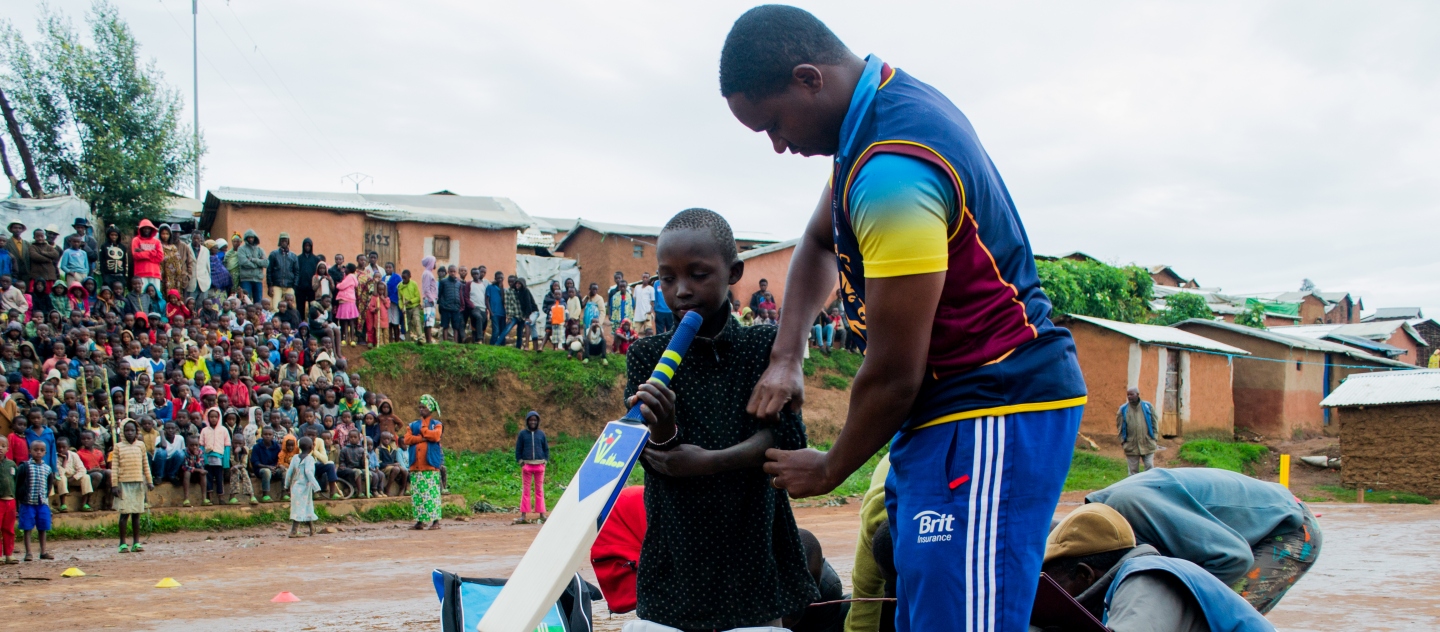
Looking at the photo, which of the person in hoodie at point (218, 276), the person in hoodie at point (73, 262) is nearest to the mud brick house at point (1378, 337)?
the person in hoodie at point (218, 276)

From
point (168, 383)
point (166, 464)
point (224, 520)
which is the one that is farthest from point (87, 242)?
point (224, 520)

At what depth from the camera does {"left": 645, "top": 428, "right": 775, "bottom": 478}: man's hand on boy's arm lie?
8.18 ft

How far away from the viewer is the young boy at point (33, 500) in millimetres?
11234

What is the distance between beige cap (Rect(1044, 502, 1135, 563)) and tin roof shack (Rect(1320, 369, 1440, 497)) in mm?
17764

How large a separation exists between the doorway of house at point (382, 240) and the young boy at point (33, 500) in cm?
1408

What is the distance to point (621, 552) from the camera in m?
3.19

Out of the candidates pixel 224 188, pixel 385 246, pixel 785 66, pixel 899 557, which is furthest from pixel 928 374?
pixel 224 188

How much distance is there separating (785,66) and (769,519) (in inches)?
46.6

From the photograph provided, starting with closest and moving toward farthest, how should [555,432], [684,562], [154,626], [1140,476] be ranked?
[684,562]
[1140,476]
[154,626]
[555,432]

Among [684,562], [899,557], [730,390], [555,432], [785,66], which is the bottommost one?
[555,432]

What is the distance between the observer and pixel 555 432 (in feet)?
72.4

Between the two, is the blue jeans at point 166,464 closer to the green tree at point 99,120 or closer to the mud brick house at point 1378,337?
the green tree at point 99,120

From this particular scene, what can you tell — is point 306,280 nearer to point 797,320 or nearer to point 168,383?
point 168,383

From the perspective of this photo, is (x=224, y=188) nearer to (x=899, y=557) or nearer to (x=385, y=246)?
(x=385, y=246)
